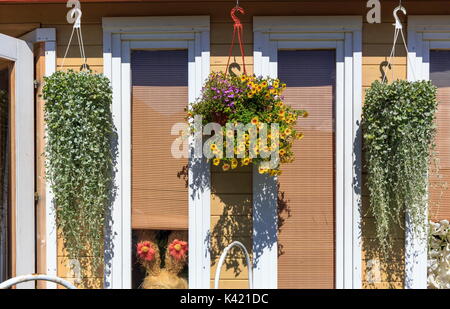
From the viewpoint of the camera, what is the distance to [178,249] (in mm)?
3068

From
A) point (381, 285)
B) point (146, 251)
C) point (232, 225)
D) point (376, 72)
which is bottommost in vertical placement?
point (381, 285)

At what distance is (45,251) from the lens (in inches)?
121

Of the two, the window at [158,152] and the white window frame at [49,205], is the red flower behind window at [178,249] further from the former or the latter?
the white window frame at [49,205]

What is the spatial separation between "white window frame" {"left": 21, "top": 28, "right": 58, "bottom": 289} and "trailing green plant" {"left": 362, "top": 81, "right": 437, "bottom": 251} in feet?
7.49

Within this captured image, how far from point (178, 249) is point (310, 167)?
1.14 m

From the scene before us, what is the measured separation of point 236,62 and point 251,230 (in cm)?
123

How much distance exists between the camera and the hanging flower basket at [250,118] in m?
2.63

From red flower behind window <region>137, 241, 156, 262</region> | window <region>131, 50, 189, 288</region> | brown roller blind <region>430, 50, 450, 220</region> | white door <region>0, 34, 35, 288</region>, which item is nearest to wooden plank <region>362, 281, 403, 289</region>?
brown roller blind <region>430, 50, 450, 220</region>

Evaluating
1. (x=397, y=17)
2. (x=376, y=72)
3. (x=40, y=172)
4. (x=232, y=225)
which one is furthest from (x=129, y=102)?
(x=397, y=17)

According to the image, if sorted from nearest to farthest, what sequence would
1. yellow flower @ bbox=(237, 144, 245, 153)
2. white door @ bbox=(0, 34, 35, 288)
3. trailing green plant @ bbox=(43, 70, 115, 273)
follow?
yellow flower @ bbox=(237, 144, 245, 153)
trailing green plant @ bbox=(43, 70, 115, 273)
white door @ bbox=(0, 34, 35, 288)

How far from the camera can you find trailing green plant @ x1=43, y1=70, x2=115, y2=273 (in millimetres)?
2773

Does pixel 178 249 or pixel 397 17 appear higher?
pixel 397 17

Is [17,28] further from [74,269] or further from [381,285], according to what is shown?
[381,285]

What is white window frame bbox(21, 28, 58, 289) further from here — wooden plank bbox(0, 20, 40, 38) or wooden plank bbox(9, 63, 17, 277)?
wooden plank bbox(9, 63, 17, 277)
